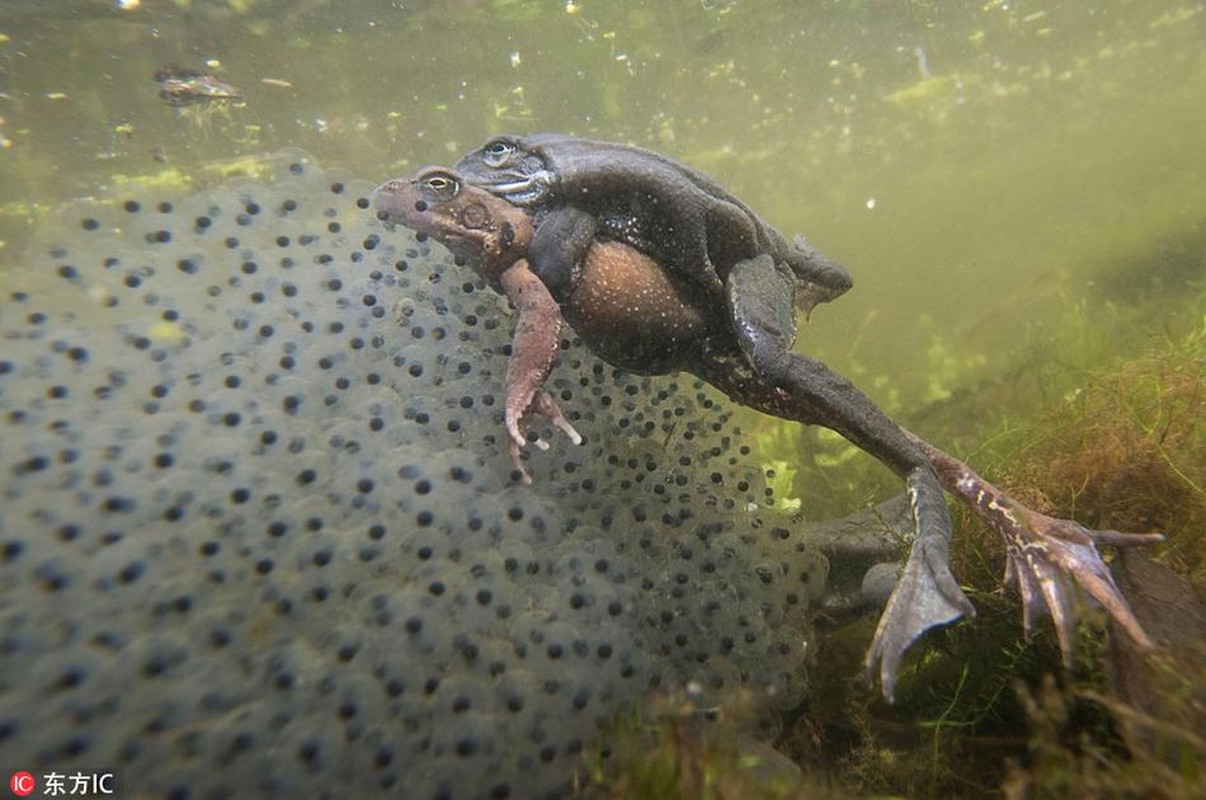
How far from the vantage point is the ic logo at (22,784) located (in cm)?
201

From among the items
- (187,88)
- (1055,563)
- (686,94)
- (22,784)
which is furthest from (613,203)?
(686,94)

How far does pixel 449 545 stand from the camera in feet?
9.75

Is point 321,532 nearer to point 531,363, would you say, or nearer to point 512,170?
point 531,363

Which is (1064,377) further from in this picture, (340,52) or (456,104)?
(456,104)

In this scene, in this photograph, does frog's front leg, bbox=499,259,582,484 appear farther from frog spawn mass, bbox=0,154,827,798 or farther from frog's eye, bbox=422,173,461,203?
frog's eye, bbox=422,173,461,203

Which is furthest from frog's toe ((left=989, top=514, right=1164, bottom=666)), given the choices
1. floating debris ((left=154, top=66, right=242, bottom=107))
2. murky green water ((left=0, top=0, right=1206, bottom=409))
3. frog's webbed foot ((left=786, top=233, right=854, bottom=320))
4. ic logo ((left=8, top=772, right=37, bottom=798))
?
floating debris ((left=154, top=66, right=242, bottom=107))

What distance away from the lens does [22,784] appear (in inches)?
79.7

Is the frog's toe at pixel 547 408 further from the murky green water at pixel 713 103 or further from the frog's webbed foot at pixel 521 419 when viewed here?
the murky green water at pixel 713 103

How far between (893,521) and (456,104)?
66.1ft

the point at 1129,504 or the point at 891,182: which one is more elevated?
the point at 1129,504

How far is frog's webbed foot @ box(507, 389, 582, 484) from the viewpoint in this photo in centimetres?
321

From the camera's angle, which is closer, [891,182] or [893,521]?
[893,521]

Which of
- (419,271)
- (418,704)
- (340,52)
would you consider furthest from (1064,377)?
(340,52)

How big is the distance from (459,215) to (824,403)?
2.48m
